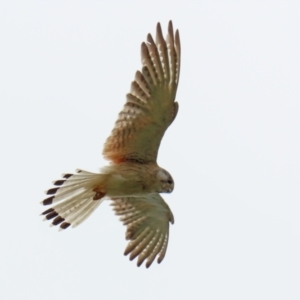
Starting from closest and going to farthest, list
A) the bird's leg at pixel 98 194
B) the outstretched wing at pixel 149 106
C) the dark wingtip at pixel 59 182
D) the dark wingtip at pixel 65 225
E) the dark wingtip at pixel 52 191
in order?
1. the outstretched wing at pixel 149 106
2. the dark wingtip at pixel 59 182
3. the dark wingtip at pixel 52 191
4. the bird's leg at pixel 98 194
5. the dark wingtip at pixel 65 225

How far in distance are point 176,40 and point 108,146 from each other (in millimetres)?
1867

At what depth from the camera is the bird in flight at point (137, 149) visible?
1389 centimetres

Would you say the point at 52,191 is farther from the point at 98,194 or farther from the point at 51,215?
the point at 98,194

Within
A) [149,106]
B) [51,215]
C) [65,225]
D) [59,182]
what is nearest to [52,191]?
[59,182]

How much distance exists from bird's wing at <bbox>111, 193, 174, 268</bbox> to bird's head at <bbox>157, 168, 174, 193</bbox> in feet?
3.34

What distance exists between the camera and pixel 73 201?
585 inches

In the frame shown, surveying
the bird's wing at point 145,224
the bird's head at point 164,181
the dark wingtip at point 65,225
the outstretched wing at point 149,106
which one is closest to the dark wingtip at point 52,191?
the dark wingtip at point 65,225

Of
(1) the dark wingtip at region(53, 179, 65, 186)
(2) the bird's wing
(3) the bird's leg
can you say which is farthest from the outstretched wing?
(2) the bird's wing

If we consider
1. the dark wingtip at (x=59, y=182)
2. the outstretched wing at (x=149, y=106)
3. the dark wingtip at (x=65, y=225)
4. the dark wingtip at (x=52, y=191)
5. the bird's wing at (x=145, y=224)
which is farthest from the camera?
the bird's wing at (x=145, y=224)

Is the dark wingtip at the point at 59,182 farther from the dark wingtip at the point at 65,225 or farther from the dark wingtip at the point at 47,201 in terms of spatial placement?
the dark wingtip at the point at 65,225

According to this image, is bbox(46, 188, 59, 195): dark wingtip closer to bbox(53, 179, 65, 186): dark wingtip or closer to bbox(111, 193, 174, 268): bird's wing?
bbox(53, 179, 65, 186): dark wingtip

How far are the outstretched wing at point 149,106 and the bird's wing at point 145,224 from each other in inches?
55.3

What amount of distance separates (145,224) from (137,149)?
184cm

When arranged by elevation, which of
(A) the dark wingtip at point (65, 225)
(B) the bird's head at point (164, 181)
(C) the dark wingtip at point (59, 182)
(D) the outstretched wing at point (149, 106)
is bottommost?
(A) the dark wingtip at point (65, 225)
